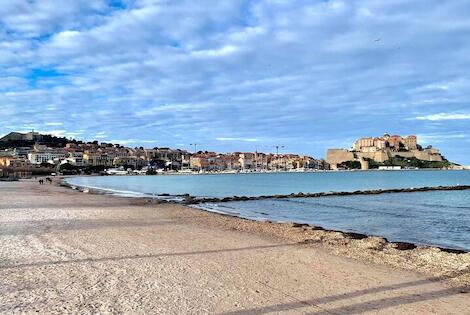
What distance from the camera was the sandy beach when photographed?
5.77 m

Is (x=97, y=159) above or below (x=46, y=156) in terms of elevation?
below

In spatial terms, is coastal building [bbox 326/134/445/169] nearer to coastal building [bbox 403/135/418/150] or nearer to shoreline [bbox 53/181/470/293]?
coastal building [bbox 403/135/418/150]

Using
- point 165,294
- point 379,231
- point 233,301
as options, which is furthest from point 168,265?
point 379,231

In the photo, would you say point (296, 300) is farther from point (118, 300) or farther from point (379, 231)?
point (379, 231)

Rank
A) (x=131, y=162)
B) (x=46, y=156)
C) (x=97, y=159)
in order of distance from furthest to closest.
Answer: (x=131, y=162) < (x=97, y=159) < (x=46, y=156)

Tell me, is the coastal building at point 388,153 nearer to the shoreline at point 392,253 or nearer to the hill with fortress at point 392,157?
the hill with fortress at point 392,157

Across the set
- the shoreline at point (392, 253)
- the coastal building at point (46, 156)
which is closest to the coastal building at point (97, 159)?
the coastal building at point (46, 156)

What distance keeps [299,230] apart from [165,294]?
8.84 meters

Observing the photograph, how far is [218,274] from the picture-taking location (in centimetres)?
753

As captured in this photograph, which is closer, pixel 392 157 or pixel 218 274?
pixel 218 274

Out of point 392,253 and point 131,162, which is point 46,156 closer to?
point 131,162

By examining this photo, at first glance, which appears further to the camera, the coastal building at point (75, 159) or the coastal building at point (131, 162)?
the coastal building at point (131, 162)

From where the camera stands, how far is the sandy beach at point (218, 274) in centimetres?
577

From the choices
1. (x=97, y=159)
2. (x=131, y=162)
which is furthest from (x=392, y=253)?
(x=131, y=162)
